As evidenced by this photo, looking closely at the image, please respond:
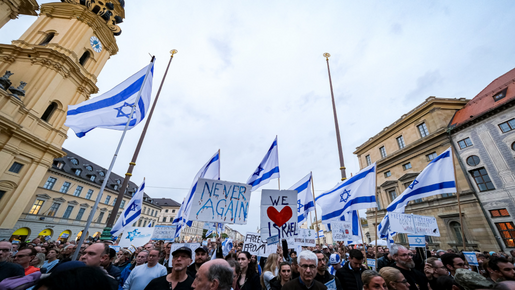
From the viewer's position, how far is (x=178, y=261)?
350 cm

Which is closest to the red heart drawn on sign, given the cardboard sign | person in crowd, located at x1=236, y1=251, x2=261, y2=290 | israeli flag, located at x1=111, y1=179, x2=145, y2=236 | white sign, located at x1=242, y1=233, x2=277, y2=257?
the cardboard sign

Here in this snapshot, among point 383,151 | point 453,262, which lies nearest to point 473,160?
point 383,151

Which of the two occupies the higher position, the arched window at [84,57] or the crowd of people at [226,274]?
the arched window at [84,57]

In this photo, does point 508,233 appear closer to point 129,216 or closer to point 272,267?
point 272,267

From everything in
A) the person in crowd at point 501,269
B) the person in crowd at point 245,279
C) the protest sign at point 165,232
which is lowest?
the person in crowd at point 245,279

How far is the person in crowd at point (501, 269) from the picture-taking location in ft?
11.8

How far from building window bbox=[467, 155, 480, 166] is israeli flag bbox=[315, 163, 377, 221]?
69.4 feet

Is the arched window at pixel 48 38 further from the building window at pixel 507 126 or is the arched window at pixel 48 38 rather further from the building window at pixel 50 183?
the building window at pixel 507 126

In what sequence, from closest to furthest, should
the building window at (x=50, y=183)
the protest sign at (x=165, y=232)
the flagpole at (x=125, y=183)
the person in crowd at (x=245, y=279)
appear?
1. the person in crowd at (x=245, y=279)
2. the protest sign at (x=165, y=232)
3. the flagpole at (x=125, y=183)
4. the building window at (x=50, y=183)

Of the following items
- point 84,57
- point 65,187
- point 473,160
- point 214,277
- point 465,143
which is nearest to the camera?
point 214,277

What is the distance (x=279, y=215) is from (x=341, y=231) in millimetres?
7589

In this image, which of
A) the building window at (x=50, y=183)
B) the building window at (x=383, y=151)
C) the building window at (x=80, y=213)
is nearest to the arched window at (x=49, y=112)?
the building window at (x=50, y=183)

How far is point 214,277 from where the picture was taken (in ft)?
7.24

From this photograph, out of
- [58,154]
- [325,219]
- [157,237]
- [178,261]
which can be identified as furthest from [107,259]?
[58,154]
